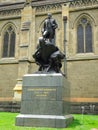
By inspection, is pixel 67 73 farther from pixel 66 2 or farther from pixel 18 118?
pixel 18 118

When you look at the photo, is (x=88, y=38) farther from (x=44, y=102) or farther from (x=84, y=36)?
(x=44, y=102)

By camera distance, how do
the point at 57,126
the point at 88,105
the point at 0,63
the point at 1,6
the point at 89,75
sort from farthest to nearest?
the point at 1,6 → the point at 0,63 → the point at 89,75 → the point at 88,105 → the point at 57,126

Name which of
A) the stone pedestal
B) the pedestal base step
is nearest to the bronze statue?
the stone pedestal

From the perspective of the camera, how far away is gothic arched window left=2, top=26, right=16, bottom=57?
24.7m

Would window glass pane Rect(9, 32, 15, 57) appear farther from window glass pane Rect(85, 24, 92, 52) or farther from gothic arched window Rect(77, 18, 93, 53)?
window glass pane Rect(85, 24, 92, 52)

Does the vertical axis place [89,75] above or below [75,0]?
below

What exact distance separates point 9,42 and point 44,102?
57.4 ft

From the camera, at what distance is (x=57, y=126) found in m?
7.95

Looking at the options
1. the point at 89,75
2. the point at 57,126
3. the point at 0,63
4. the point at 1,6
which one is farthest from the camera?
the point at 1,6

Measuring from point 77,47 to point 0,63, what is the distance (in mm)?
8334

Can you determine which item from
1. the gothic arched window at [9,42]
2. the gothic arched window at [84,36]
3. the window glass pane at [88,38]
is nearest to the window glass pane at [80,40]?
the gothic arched window at [84,36]

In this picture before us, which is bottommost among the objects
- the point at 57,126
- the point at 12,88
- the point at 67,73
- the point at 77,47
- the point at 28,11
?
the point at 57,126

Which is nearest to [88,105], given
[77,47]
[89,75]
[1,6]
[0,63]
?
[89,75]

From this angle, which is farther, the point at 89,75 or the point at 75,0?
the point at 75,0
